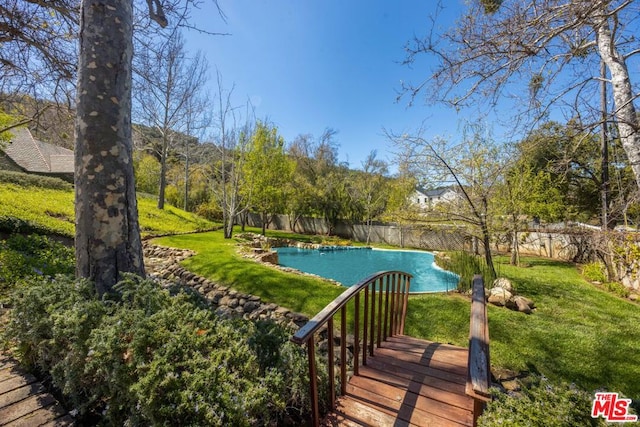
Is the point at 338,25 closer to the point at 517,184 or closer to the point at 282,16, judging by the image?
the point at 282,16

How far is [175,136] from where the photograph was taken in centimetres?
1630

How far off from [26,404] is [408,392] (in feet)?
9.30

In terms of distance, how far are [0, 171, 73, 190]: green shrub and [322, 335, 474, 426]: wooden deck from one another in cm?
1603

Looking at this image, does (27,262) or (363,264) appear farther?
(363,264)

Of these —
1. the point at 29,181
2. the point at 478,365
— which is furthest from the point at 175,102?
the point at 478,365

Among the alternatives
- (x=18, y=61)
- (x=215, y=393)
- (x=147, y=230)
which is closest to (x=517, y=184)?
(x=215, y=393)

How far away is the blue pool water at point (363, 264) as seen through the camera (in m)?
9.19

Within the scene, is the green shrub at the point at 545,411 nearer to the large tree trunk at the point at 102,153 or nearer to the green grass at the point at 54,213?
the large tree trunk at the point at 102,153

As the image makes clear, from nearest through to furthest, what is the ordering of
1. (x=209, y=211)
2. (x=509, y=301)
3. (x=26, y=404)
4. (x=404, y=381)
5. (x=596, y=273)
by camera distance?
(x=26, y=404)
(x=404, y=381)
(x=509, y=301)
(x=596, y=273)
(x=209, y=211)

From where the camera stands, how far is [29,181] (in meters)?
11.4

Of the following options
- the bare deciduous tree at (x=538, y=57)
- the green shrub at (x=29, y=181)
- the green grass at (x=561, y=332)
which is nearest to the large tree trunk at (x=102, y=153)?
the bare deciduous tree at (x=538, y=57)

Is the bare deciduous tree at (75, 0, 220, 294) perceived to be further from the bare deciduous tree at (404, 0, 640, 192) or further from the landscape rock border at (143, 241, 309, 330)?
the bare deciduous tree at (404, 0, 640, 192)

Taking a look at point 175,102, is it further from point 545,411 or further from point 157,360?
point 545,411

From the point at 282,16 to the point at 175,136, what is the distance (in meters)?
13.8
